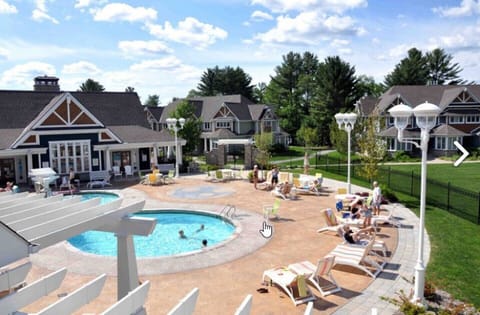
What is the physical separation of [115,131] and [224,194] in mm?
15193

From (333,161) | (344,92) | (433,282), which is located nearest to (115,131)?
(333,161)

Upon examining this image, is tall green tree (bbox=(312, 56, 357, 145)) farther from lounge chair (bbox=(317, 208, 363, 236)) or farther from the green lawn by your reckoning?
lounge chair (bbox=(317, 208, 363, 236))

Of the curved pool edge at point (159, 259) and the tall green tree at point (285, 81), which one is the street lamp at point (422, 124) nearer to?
the curved pool edge at point (159, 259)

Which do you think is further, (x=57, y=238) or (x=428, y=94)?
(x=428, y=94)

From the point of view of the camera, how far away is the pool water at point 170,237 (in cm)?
1479

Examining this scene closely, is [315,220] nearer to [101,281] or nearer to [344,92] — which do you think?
[101,281]

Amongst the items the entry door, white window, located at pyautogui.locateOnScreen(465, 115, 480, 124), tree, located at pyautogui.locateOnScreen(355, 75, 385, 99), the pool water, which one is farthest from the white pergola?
tree, located at pyautogui.locateOnScreen(355, 75, 385, 99)

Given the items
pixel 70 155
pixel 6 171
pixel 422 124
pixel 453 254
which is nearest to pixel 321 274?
pixel 422 124

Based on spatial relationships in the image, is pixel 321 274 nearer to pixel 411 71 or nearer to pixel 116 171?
pixel 116 171

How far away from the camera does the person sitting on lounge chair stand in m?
12.8

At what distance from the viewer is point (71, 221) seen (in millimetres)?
5730

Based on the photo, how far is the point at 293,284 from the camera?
1012 centimetres

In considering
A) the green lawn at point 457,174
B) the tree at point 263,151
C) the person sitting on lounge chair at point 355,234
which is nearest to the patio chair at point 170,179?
the tree at point 263,151

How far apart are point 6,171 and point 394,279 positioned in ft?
87.1
